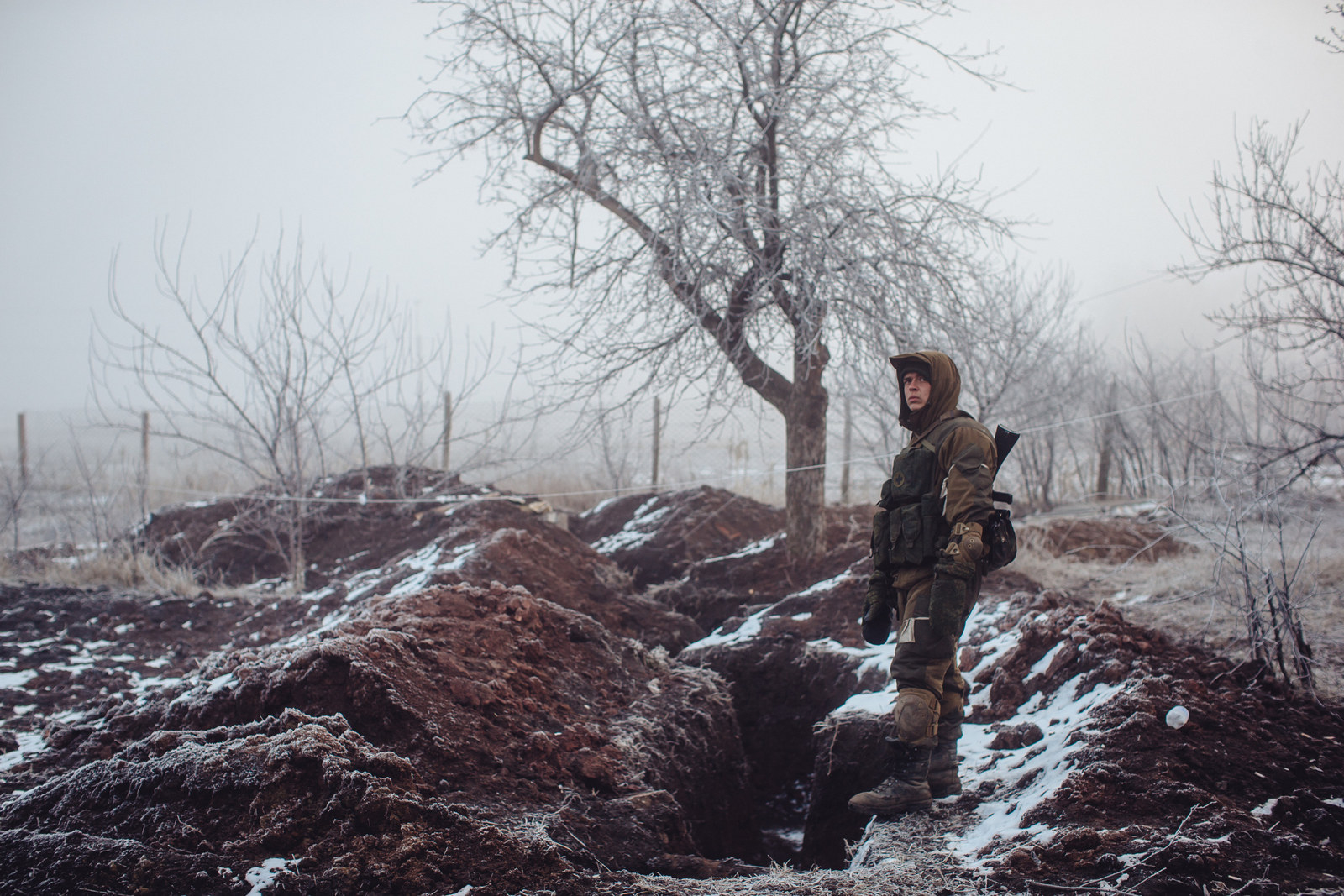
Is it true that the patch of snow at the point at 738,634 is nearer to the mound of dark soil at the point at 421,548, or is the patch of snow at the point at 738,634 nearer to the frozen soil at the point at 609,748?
the frozen soil at the point at 609,748

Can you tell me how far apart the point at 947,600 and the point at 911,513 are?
37cm

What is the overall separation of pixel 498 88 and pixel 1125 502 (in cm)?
934

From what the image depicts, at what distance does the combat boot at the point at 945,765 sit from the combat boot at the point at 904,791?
49 mm

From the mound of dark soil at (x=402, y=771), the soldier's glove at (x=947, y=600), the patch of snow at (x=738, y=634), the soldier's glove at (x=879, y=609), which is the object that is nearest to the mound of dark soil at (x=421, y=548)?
the patch of snow at (x=738, y=634)

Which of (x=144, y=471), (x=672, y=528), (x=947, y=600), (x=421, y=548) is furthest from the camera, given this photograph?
(x=144, y=471)

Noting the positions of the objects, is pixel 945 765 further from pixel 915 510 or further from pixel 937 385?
pixel 937 385

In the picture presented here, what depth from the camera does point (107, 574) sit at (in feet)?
23.5

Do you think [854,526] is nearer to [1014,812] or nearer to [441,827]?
[1014,812]

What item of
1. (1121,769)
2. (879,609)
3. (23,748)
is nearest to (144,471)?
(23,748)

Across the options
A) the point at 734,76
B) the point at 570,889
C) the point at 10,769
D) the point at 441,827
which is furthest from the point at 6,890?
the point at 734,76

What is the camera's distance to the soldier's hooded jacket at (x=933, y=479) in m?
2.95

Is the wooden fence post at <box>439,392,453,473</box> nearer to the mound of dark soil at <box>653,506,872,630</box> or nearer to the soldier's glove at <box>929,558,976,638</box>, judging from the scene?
the mound of dark soil at <box>653,506,872,630</box>

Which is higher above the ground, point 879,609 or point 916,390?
point 916,390

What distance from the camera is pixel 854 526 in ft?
22.9
